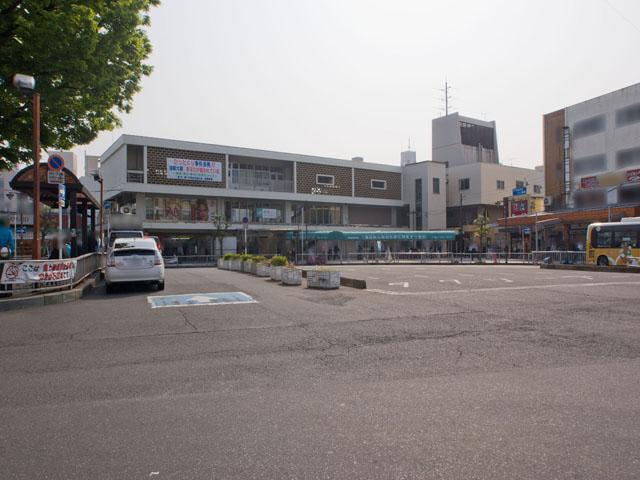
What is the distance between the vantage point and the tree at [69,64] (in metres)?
11.7

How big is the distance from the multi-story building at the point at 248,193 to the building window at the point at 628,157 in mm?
27630

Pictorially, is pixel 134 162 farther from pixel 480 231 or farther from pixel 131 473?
pixel 131 473

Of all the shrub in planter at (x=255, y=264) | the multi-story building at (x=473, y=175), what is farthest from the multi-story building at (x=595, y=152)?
the shrub in planter at (x=255, y=264)

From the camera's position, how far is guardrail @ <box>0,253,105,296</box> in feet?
38.8

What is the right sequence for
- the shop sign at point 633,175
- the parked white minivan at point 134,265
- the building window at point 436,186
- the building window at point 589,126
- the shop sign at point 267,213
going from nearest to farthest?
the parked white minivan at point 134,265 < the shop sign at point 633,175 < the building window at point 589,126 < the shop sign at point 267,213 < the building window at point 436,186

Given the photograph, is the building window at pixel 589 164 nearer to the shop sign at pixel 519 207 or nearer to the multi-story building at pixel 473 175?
the shop sign at pixel 519 207

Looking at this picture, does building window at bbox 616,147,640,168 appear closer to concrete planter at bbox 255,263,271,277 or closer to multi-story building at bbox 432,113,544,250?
multi-story building at bbox 432,113,544,250

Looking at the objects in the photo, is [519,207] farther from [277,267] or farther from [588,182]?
[277,267]

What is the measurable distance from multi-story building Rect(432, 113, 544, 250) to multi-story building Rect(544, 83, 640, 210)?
1102 centimetres

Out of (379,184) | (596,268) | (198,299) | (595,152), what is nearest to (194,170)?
(379,184)

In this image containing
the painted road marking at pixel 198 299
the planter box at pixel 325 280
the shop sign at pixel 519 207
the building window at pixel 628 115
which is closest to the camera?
the painted road marking at pixel 198 299

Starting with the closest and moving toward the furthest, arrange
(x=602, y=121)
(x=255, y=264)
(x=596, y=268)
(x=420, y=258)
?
1. (x=255, y=264)
2. (x=596, y=268)
3. (x=602, y=121)
4. (x=420, y=258)

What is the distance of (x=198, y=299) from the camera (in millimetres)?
12852

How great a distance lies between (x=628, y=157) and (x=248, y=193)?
1434 inches
